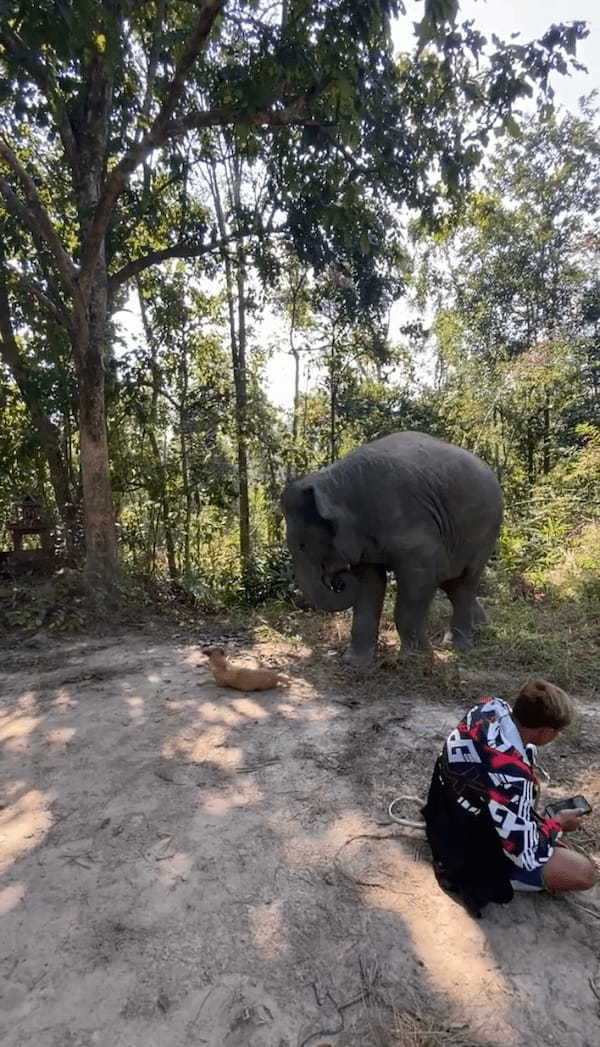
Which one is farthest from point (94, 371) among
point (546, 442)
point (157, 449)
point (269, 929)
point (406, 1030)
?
point (546, 442)

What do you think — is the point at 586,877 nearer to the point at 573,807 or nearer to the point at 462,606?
the point at 573,807

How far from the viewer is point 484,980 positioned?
1.97m

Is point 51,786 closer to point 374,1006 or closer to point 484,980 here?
point 374,1006

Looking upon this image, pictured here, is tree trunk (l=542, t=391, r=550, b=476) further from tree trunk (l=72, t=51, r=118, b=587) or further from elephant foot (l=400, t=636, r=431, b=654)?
tree trunk (l=72, t=51, r=118, b=587)

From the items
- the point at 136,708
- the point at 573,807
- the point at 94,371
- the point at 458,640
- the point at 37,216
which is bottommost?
the point at 136,708

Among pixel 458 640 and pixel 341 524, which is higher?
pixel 341 524

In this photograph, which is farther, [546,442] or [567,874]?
[546,442]

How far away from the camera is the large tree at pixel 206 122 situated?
16.6ft

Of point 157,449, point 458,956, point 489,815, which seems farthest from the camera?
point 157,449

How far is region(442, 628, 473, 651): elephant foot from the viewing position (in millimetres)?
5400

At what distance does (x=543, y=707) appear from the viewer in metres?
2.26

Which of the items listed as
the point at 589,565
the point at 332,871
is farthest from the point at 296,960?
the point at 589,565

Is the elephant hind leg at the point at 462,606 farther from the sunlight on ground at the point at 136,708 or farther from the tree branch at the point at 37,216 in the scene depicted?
the tree branch at the point at 37,216

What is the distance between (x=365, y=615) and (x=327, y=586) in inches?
18.3
